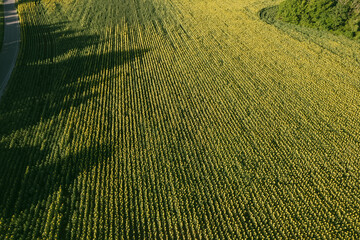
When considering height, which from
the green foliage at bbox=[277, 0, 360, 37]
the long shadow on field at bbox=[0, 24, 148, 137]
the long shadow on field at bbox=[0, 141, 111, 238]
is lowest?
the long shadow on field at bbox=[0, 141, 111, 238]

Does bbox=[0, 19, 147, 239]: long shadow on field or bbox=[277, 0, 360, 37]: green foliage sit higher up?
bbox=[277, 0, 360, 37]: green foliage

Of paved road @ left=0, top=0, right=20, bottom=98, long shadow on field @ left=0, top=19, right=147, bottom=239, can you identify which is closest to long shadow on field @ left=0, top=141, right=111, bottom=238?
long shadow on field @ left=0, top=19, right=147, bottom=239

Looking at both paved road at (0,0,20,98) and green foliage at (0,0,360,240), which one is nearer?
green foliage at (0,0,360,240)

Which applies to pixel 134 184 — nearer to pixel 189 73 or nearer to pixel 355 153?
pixel 189 73

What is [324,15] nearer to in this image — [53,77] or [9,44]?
[53,77]

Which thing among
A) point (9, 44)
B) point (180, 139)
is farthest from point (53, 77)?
point (180, 139)

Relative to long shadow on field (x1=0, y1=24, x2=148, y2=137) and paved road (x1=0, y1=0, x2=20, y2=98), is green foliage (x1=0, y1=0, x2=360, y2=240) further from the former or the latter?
paved road (x1=0, y1=0, x2=20, y2=98)
